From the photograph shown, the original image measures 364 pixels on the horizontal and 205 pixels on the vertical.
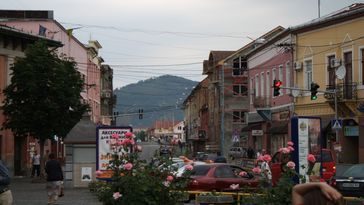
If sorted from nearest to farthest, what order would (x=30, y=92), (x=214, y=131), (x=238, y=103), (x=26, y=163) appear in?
1. (x=30, y=92)
2. (x=26, y=163)
3. (x=238, y=103)
4. (x=214, y=131)

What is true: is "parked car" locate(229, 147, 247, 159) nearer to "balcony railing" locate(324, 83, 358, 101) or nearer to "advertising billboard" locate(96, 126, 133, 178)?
"balcony railing" locate(324, 83, 358, 101)

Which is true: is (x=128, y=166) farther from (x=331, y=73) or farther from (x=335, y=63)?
(x=331, y=73)

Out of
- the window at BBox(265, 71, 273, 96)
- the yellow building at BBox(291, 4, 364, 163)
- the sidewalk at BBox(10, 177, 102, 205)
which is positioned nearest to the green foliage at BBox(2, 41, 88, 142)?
the sidewalk at BBox(10, 177, 102, 205)

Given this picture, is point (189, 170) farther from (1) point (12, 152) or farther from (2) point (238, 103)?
(2) point (238, 103)

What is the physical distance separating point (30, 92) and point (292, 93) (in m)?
17.9

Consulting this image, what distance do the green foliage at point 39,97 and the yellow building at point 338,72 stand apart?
14223mm

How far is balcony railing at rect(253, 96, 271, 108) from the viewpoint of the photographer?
55.0 metres

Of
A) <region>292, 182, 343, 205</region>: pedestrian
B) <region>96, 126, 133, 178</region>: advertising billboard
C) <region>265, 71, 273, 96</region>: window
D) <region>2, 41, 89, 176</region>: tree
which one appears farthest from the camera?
<region>265, 71, 273, 96</region>: window

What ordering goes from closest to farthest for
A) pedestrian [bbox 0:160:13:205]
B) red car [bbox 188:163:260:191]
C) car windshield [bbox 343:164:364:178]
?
1. pedestrian [bbox 0:160:13:205]
2. car windshield [bbox 343:164:364:178]
3. red car [bbox 188:163:260:191]

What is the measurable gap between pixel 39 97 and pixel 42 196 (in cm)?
1156

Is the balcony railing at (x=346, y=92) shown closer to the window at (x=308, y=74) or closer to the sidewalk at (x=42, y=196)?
the window at (x=308, y=74)

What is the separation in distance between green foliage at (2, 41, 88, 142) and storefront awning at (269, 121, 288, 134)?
54.1 ft

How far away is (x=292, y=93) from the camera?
1809 inches

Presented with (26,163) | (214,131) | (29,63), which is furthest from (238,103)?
(29,63)
